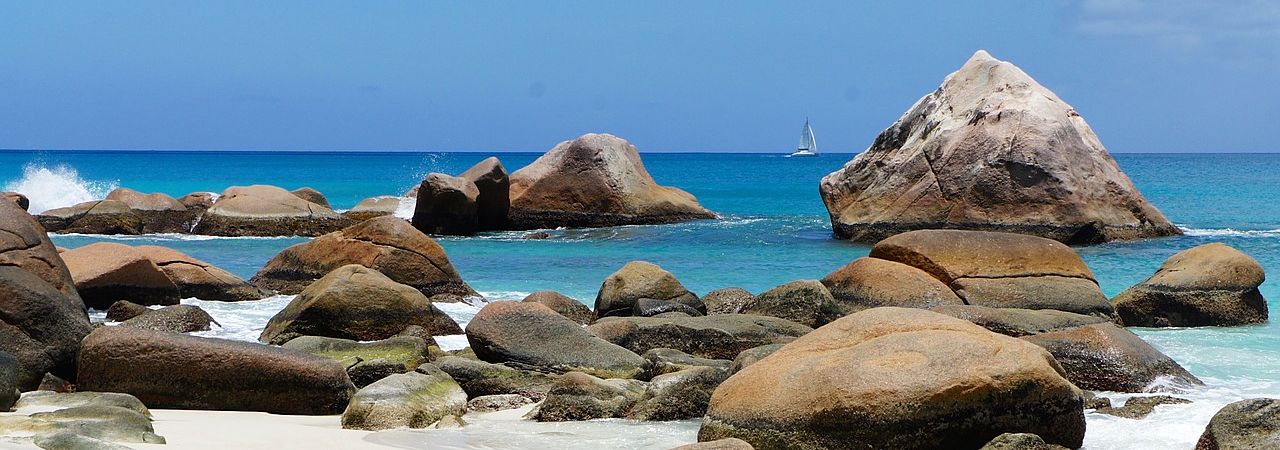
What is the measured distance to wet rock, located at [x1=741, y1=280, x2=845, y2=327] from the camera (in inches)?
509

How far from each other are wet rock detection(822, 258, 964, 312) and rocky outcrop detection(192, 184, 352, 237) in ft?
54.5

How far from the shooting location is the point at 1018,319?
11.9 meters

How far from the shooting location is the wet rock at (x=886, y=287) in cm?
1355

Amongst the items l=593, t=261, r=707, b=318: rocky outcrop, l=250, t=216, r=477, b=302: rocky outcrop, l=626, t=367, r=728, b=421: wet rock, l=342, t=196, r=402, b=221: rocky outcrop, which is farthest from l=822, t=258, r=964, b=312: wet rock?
l=342, t=196, r=402, b=221: rocky outcrop

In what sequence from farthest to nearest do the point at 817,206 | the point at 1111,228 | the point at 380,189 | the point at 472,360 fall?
the point at 380,189
the point at 817,206
the point at 1111,228
the point at 472,360

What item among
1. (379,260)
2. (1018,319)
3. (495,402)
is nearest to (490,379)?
(495,402)

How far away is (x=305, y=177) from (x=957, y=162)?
6660 cm

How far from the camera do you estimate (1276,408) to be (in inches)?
274

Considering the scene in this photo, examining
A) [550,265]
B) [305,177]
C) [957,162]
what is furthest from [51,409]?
[305,177]

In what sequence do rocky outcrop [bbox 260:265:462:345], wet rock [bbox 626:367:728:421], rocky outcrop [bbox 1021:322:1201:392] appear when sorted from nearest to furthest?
wet rock [bbox 626:367:728:421] < rocky outcrop [bbox 1021:322:1201:392] < rocky outcrop [bbox 260:265:462:345]

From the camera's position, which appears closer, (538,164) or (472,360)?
(472,360)

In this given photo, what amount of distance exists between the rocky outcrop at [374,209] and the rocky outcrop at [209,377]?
22114 millimetres

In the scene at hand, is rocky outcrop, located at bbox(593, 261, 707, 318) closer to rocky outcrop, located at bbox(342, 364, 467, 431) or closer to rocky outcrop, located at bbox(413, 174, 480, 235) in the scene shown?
rocky outcrop, located at bbox(342, 364, 467, 431)

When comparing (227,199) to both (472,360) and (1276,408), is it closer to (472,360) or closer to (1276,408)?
(472,360)
